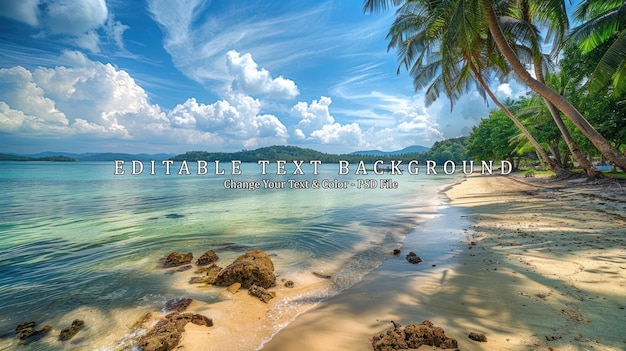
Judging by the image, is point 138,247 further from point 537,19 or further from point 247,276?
point 537,19

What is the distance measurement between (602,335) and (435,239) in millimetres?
5619

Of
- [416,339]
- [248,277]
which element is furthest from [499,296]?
[248,277]

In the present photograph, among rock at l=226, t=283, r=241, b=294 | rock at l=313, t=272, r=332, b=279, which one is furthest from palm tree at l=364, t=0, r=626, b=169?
rock at l=226, t=283, r=241, b=294

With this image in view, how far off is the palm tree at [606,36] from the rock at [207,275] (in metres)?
16.7

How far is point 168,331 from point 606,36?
1999 cm

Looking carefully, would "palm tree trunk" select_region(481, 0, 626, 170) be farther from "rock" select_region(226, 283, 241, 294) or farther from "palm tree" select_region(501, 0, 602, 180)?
"rock" select_region(226, 283, 241, 294)

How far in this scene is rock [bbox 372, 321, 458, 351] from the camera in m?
3.12

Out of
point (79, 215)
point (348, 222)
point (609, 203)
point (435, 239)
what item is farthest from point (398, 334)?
point (79, 215)

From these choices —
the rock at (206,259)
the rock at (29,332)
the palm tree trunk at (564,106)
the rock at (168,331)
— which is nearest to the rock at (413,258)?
the rock at (168,331)

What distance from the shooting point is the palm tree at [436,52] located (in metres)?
11.1

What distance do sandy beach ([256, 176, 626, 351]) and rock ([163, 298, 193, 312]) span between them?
6.24 feet

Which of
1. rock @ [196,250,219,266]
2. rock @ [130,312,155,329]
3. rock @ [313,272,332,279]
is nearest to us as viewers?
rock @ [130,312,155,329]

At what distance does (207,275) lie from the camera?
602 centimetres

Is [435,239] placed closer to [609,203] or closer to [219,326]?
[219,326]
